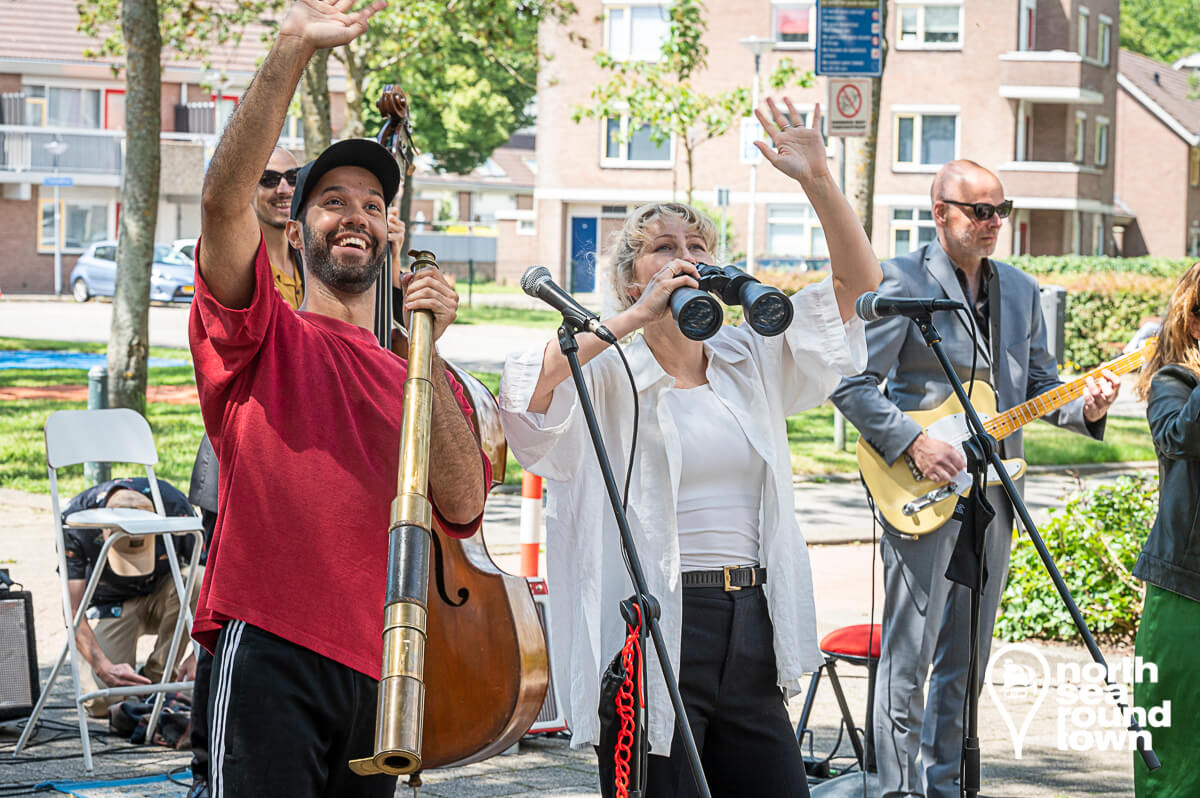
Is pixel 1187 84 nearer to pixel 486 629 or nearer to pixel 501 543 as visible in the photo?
pixel 501 543

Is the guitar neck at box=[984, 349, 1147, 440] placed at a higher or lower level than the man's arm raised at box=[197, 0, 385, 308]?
lower

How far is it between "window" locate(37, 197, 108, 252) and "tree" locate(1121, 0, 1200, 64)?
50936mm

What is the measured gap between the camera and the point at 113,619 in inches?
264

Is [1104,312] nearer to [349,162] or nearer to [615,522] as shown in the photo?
[615,522]

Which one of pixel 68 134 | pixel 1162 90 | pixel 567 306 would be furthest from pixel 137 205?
pixel 1162 90

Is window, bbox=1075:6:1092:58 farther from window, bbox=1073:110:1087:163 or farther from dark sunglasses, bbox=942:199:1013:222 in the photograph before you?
dark sunglasses, bbox=942:199:1013:222

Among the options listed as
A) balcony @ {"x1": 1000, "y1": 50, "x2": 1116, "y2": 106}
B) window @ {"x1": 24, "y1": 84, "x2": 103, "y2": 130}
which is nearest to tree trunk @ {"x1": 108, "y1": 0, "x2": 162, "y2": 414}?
window @ {"x1": 24, "y1": 84, "x2": 103, "y2": 130}

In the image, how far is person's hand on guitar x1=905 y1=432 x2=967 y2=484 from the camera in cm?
514

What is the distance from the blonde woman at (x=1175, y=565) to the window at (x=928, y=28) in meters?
40.6

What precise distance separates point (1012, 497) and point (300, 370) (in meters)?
1.97

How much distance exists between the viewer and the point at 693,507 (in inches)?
143

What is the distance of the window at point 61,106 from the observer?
44344 mm

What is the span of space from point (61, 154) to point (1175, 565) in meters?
42.7

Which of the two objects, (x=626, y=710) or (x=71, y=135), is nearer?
(x=626, y=710)
